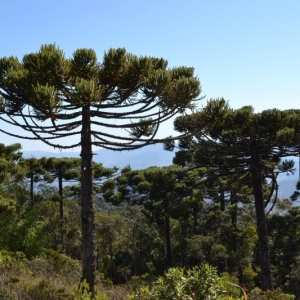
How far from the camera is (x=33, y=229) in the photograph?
13977 mm

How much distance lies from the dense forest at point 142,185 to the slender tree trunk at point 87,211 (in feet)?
0.06

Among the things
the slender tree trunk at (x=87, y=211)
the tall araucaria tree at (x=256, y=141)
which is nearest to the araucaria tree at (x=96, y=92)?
the slender tree trunk at (x=87, y=211)

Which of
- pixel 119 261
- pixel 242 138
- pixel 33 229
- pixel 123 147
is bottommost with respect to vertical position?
pixel 119 261

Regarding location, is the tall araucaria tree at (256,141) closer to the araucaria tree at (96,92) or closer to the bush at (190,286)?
the araucaria tree at (96,92)

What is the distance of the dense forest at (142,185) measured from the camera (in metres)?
5.29

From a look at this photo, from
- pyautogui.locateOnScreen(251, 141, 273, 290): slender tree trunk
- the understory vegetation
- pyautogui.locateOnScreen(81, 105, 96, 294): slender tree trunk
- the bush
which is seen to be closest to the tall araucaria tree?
pyautogui.locateOnScreen(251, 141, 273, 290): slender tree trunk

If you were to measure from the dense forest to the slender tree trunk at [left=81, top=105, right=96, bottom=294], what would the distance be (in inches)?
0.7

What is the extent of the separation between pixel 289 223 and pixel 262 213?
8.20 metres

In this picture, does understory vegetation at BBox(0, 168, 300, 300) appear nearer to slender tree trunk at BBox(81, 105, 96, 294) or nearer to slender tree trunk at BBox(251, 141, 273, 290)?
slender tree trunk at BBox(81, 105, 96, 294)

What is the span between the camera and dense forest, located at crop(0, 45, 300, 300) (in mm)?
5293

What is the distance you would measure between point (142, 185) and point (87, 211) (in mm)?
10927

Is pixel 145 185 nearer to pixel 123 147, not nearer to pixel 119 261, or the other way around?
pixel 119 261

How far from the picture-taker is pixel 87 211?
6.08 metres

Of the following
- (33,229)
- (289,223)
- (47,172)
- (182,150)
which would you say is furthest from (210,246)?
(47,172)
